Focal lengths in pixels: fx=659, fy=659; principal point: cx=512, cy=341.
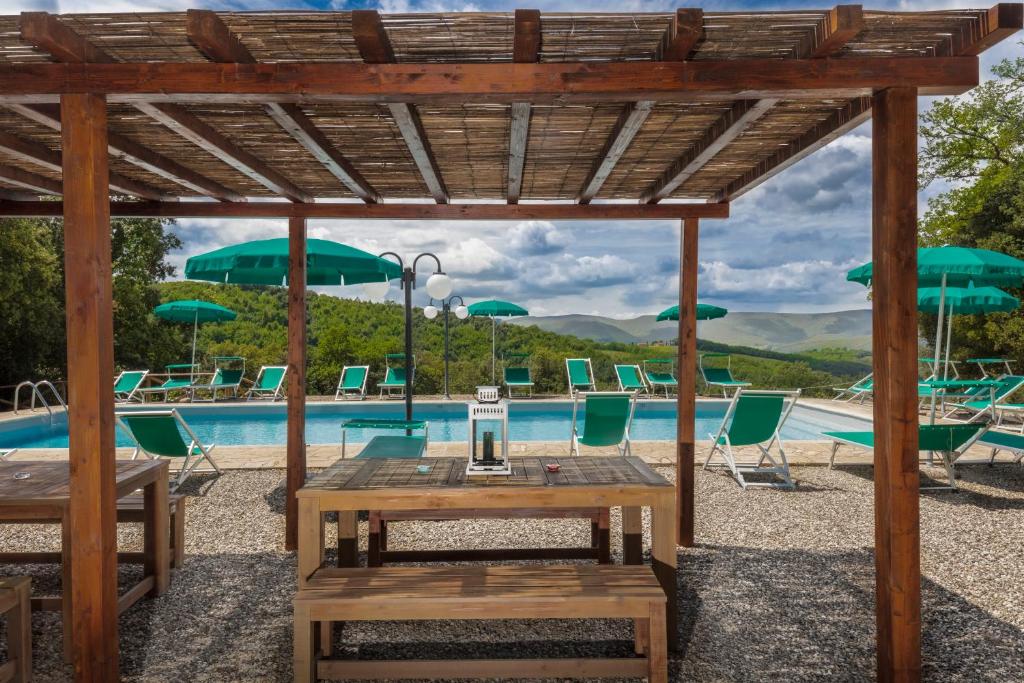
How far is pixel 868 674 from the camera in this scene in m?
2.76

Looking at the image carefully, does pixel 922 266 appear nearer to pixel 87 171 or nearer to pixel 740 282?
pixel 87 171

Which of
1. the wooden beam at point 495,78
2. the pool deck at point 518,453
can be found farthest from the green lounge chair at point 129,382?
the wooden beam at point 495,78

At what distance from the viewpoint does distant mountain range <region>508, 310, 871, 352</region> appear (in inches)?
861

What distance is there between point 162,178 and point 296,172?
1112 mm

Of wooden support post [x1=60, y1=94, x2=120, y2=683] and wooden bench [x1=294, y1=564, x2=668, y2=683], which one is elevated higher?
wooden support post [x1=60, y1=94, x2=120, y2=683]

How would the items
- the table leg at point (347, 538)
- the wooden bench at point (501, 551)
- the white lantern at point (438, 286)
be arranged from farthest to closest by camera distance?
the white lantern at point (438, 286) → the wooden bench at point (501, 551) → the table leg at point (347, 538)

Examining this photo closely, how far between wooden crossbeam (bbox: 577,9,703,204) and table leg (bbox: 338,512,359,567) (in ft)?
7.57

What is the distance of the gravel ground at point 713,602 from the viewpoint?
9.39 ft

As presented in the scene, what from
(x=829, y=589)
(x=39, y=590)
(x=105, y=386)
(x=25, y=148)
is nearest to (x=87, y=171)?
(x=105, y=386)

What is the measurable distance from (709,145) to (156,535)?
3.61 meters

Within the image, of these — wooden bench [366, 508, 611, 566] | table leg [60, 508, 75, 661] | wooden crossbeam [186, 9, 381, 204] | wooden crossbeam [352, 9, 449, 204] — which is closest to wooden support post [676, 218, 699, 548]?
wooden bench [366, 508, 611, 566]

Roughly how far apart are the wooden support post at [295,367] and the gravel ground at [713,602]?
12.5 inches

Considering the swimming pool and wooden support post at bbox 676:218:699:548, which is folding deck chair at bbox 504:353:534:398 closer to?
the swimming pool

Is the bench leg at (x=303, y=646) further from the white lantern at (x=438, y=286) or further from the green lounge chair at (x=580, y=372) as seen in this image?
the green lounge chair at (x=580, y=372)
